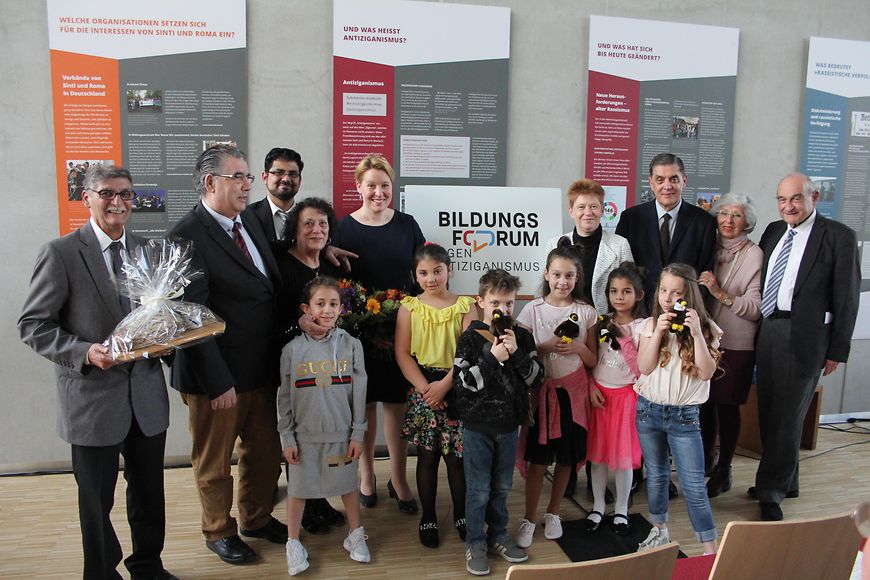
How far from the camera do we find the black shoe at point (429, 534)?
3.02 meters

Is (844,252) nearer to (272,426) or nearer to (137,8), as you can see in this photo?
(272,426)

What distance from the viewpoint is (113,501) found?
248 cm

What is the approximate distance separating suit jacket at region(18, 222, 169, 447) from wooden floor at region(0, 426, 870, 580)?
964 millimetres

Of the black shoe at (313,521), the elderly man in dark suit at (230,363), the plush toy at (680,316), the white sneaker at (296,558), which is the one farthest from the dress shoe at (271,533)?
the plush toy at (680,316)

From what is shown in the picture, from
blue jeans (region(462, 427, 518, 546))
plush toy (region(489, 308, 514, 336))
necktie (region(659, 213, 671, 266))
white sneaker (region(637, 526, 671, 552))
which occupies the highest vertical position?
necktie (region(659, 213, 671, 266))

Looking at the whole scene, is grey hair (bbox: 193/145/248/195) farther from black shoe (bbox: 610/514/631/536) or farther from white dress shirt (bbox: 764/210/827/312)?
white dress shirt (bbox: 764/210/827/312)

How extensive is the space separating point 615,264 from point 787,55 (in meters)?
2.90

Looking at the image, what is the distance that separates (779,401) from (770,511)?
0.63 metres

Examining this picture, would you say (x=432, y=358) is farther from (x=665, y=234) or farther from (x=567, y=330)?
(x=665, y=234)

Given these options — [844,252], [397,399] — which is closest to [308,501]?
[397,399]

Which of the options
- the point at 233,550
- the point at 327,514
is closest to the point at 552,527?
the point at 327,514

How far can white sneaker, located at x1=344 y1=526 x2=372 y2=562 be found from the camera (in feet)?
9.45

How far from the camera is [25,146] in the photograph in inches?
150

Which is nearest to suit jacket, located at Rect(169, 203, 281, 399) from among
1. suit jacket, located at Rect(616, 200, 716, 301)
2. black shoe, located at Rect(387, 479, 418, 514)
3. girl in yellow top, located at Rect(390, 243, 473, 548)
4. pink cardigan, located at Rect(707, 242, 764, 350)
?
girl in yellow top, located at Rect(390, 243, 473, 548)
